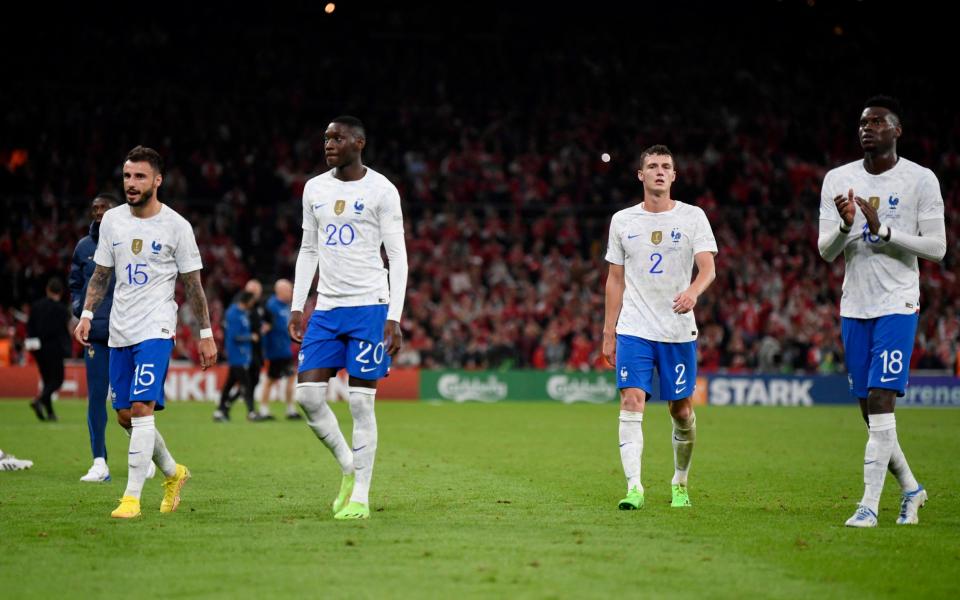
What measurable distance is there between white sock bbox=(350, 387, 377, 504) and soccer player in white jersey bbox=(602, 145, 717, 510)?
2.06 meters

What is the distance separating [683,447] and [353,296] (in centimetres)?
305

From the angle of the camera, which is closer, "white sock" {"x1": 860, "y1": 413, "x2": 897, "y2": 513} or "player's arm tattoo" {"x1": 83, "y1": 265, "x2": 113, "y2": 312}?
"white sock" {"x1": 860, "y1": 413, "x2": 897, "y2": 513}

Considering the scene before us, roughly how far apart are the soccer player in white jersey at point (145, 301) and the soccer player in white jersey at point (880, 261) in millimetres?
4761

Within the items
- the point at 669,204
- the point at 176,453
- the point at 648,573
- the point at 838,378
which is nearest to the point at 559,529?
the point at 648,573

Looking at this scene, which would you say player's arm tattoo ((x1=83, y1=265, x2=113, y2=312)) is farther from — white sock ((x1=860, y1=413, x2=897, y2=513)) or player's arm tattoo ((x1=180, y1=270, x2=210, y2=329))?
white sock ((x1=860, y1=413, x2=897, y2=513))

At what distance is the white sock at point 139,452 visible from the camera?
8.94m

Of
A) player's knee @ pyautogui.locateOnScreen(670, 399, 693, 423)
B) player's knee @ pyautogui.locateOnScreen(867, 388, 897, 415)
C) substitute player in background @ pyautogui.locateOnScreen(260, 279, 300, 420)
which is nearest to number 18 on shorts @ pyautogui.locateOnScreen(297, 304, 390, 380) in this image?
player's knee @ pyautogui.locateOnScreen(670, 399, 693, 423)

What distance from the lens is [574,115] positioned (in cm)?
4125

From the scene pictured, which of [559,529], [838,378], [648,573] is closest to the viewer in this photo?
[648,573]

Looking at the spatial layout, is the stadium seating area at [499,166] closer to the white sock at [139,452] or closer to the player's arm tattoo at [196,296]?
the player's arm tattoo at [196,296]

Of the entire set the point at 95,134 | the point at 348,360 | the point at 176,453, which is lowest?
the point at 176,453

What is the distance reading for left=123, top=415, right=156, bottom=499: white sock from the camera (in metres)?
8.94

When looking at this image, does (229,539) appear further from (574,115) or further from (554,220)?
(574,115)

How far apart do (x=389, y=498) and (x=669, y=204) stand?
3.39 metres
